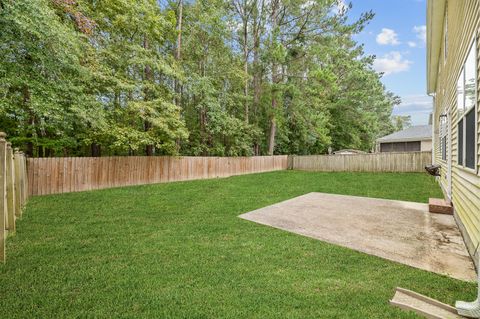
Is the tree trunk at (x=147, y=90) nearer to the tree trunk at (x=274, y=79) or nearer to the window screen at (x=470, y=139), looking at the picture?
the tree trunk at (x=274, y=79)

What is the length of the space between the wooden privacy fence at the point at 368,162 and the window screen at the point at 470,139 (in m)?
11.1

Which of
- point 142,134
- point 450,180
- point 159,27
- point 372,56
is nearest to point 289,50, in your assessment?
point 372,56

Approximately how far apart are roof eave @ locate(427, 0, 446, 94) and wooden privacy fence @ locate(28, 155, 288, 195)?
938cm

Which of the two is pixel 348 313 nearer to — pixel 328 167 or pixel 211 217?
pixel 211 217

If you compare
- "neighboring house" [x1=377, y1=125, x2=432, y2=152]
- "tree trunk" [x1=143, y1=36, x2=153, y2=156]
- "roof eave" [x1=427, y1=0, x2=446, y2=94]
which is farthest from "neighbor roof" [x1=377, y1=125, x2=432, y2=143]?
"tree trunk" [x1=143, y1=36, x2=153, y2=156]

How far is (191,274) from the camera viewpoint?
2516mm

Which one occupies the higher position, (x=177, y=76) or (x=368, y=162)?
(x=177, y=76)

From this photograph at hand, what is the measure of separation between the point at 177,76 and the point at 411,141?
1672cm

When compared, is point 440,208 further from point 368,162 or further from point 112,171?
point 368,162

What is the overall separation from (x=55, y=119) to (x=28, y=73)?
1.20 meters

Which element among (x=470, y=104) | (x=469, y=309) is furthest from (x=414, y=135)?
(x=469, y=309)

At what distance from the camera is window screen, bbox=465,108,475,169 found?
118 inches

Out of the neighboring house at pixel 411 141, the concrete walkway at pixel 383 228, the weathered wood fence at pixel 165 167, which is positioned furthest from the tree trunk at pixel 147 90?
the neighboring house at pixel 411 141

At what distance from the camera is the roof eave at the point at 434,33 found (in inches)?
232
